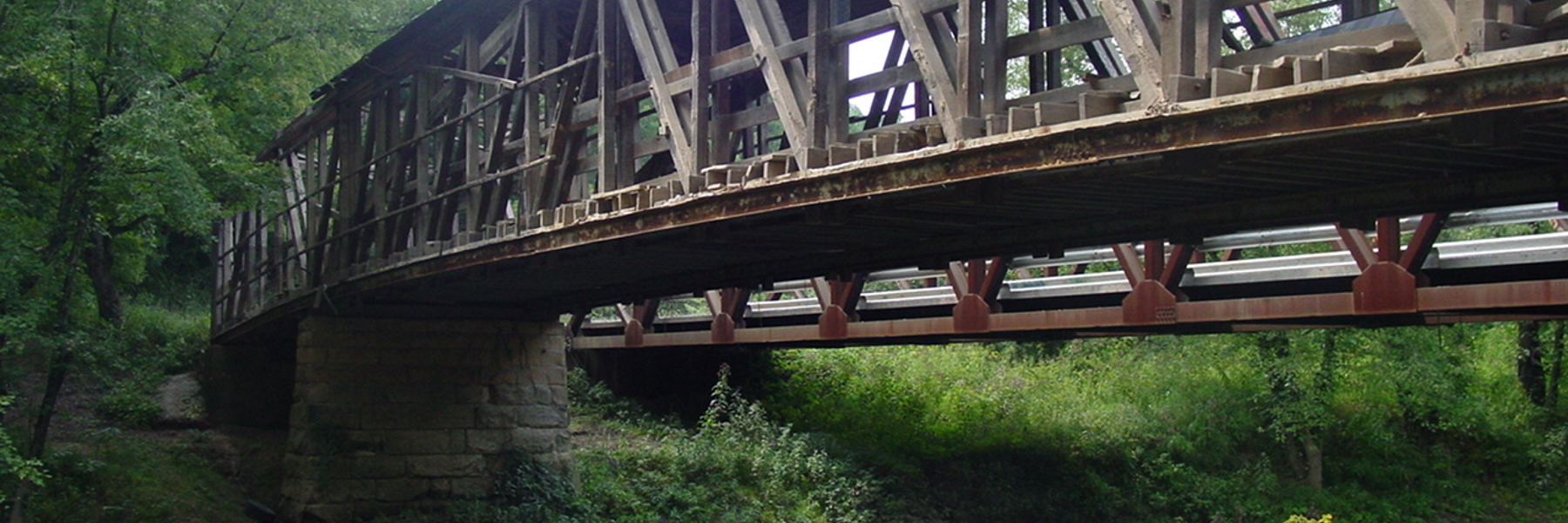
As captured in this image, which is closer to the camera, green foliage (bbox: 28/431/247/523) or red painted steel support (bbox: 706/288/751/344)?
green foliage (bbox: 28/431/247/523)

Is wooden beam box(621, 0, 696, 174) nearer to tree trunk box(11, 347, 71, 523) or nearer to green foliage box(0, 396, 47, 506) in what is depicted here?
green foliage box(0, 396, 47, 506)

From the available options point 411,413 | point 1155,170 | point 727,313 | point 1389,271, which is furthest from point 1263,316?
point 411,413

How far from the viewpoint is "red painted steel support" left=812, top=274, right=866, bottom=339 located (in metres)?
19.9

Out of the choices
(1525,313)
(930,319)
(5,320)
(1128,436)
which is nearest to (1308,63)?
(1525,313)

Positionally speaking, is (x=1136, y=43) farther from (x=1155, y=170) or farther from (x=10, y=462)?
(x=10, y=462)

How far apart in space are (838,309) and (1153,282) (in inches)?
231

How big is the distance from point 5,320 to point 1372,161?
14493 mm

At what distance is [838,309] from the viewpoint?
20047 mm

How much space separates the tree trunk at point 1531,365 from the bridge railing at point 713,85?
16892 mm

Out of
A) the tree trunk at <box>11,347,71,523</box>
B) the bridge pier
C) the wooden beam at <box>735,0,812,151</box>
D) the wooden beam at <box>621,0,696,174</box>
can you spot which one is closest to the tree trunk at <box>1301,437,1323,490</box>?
the bridge pier

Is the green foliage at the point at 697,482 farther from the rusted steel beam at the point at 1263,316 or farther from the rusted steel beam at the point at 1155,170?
the rusted steel beam at the point at 1155,170

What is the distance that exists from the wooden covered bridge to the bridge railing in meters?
0.03

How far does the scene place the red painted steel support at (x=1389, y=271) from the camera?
13078 mm

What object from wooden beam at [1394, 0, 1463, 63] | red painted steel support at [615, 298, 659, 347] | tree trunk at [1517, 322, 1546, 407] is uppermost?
wooden beam at [1394, 0, 1463, 63]
